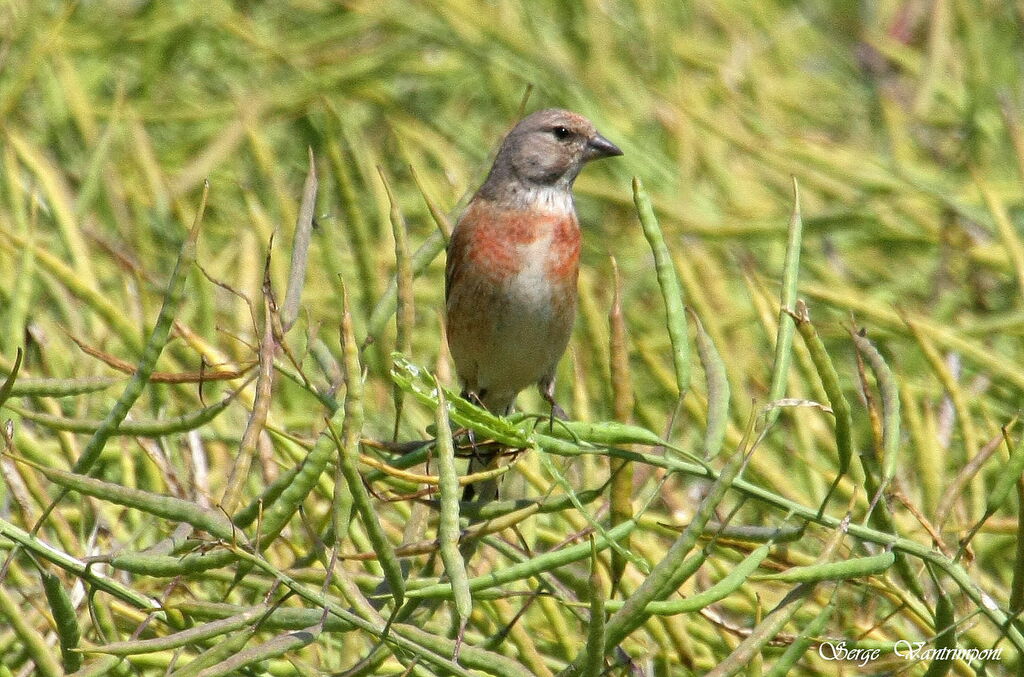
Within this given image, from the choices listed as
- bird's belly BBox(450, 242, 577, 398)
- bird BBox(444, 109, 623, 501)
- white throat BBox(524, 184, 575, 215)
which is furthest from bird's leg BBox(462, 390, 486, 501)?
white throat BBox(524, 184, 575, 215)

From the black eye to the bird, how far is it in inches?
1.1

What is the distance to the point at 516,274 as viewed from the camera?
3994mm

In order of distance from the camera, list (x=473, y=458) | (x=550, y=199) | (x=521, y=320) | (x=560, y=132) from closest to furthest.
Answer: (x=473, y=458) → (x=521, y=320) → (x=550, y=199) → (x=560, y=132)

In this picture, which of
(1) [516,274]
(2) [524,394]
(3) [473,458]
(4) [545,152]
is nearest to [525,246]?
Result: (1) [516,274]

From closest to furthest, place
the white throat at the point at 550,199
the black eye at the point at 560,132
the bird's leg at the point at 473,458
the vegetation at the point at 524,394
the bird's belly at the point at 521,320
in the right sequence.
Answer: the vegetation at the point at 524,394, the bird's leg at the point at 473,458, the bird's belly at the point at 521,320, the white throat at the point at 550,199, the black eye at the point at 560,132

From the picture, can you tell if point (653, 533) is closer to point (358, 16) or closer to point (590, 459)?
point (590, 459)

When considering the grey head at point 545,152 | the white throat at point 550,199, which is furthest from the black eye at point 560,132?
the white throat at point 550,199

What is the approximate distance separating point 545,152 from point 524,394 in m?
0.94

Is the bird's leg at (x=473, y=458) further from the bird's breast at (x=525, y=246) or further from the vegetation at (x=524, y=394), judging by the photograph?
the bird's breast at (x=525, y=246)

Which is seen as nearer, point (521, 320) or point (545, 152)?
point (521, 320)

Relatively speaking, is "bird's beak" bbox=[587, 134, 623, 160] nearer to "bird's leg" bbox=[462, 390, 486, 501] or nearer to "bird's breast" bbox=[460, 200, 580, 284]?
"bird's breast" bbox=[460, 200, 580, 284]

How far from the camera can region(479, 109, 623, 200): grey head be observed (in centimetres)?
426

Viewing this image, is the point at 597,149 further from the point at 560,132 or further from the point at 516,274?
the point at 516,274

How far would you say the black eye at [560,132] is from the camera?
4363 mm
